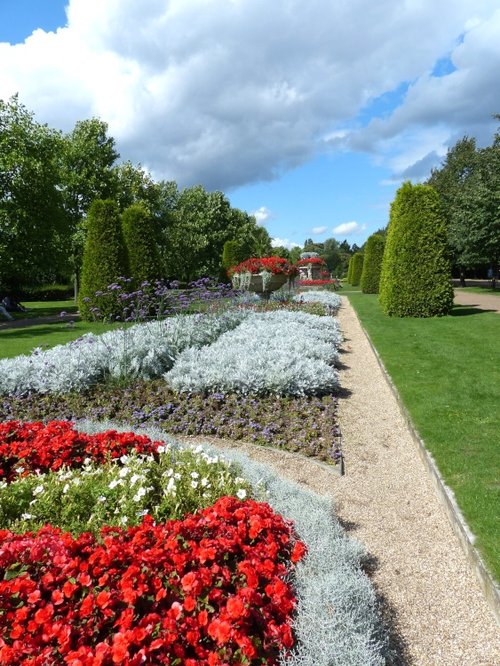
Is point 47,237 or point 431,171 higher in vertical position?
point 431,171

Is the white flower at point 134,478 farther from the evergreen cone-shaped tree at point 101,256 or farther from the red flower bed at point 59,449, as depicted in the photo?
the evergreen cone-shaped tree at point 101,256

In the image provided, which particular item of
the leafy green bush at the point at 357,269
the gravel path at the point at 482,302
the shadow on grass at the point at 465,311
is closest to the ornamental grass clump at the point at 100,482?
the shadow on grass at the point at 465,311

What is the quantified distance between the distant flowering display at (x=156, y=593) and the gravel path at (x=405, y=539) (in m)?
0.69

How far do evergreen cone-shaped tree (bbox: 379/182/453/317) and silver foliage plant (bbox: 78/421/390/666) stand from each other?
489 inches

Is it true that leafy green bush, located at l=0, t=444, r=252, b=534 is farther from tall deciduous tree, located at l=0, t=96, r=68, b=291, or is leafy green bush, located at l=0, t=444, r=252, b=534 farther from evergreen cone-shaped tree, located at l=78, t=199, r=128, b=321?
tall deciduous tree, located at l=0, t=96, r=68, b=291

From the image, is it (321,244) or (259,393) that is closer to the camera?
(259,393)

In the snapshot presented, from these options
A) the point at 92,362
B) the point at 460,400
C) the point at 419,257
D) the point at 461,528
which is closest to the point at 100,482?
the point at 461,528

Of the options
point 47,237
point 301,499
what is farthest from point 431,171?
point 301,499

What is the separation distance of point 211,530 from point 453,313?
14693mm

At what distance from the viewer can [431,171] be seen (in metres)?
45.3

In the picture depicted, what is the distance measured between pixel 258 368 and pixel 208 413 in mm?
1074

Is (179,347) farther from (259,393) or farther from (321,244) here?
(321,244)

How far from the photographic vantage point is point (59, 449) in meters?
3.87

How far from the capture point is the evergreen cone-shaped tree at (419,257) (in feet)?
47.1
